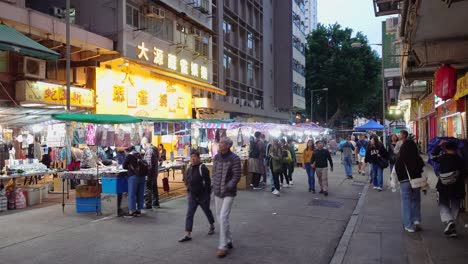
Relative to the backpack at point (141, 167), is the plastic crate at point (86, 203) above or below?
below

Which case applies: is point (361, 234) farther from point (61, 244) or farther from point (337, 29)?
point (337, 29)

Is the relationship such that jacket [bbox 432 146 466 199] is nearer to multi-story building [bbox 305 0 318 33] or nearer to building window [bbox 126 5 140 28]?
building window [bbox 126 5 140 28]

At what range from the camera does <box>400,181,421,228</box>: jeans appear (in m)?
7.89

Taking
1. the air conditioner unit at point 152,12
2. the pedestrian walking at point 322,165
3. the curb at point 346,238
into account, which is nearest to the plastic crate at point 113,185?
the curb at point 346,238

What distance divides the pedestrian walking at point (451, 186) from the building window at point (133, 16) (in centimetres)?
1483

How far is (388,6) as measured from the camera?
34.0ft

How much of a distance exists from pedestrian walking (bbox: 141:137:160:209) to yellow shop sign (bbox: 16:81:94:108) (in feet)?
18.0

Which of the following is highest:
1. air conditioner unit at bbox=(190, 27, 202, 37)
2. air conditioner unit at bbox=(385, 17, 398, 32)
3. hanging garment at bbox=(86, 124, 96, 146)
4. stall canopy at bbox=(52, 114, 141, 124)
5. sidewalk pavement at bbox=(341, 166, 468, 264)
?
air conditioner unit at bbox=(190, 27, 202, 37)

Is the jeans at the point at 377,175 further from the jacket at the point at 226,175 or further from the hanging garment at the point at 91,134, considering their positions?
the hanging garment at the point at 91,134

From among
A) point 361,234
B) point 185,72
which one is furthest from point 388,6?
point 185,72

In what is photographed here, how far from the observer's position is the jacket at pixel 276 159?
13758mm

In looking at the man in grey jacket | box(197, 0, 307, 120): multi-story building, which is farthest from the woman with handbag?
box(197, 0, 307, 120): multi-story building

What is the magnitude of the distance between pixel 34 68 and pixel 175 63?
8151mm

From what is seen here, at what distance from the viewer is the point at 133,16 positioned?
754 inches
